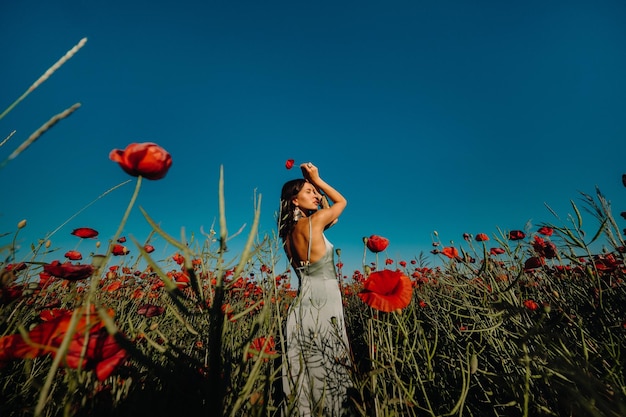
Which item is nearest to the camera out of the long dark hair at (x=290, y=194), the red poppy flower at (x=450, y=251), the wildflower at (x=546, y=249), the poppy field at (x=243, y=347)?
the poppy field at (x=243, y=347)

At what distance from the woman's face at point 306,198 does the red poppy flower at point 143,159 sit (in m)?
1.66

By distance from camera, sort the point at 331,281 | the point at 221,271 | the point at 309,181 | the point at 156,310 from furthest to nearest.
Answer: the point at 309,181
the point at 331,281
the point at 156,310
the point at 221,271

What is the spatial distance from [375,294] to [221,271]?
2.67 feet

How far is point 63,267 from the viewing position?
869 millimetres

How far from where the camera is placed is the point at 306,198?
90.0 inches

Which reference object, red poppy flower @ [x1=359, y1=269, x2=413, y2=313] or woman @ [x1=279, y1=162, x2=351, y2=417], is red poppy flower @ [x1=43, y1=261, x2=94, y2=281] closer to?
woman @ [x1=279, y1=162, x2=351, y2=417]

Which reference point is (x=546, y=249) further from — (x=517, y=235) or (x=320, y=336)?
(x=320, y=336)

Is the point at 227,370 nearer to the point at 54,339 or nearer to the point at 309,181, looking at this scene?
the point at 54,339

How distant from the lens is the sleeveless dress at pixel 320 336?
140 cm

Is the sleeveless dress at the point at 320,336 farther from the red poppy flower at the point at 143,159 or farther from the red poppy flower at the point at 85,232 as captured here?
the red poppy flower at the point at 85,232

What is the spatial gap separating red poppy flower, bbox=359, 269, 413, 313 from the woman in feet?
0.90

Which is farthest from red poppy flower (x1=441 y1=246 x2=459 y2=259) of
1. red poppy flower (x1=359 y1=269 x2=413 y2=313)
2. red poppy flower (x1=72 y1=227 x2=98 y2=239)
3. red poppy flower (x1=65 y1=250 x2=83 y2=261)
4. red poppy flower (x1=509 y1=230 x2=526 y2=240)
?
red poppy flower (x1=65 y1=250 x2=83 y2=261)

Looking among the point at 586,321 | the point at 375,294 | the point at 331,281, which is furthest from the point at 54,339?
the point at 586,321

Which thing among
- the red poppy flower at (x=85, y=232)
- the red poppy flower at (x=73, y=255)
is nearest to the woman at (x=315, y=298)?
the red poppy flower at (x=85, y=232)
